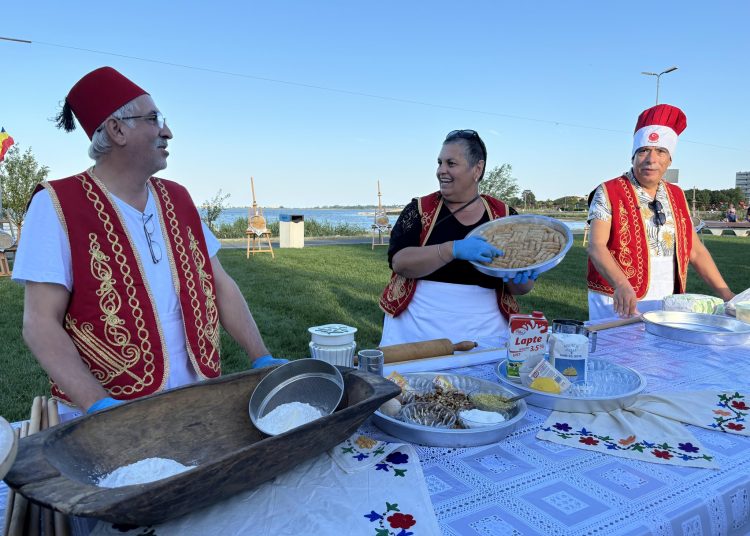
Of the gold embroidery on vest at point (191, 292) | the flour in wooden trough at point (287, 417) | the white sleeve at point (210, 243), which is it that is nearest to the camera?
the flour in wooden trough at point (287, 417)

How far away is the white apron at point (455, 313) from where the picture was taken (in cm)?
246

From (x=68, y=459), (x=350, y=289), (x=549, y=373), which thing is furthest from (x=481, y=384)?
(x=350, y=289)

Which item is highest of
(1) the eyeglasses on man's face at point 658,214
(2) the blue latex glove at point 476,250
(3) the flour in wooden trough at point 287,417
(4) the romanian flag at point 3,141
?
(4) the romanian flag at point 3,141

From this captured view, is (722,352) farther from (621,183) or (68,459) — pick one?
(68,459)

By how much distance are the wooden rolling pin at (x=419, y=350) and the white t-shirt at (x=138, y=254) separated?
2.17 feet

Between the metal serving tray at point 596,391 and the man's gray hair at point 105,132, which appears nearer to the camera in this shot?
the metal serving tray at point 596,391

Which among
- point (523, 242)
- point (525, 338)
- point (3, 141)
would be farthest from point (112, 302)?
point (3, 141)

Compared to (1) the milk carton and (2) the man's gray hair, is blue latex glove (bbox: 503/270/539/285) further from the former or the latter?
(2) the man's gray hair

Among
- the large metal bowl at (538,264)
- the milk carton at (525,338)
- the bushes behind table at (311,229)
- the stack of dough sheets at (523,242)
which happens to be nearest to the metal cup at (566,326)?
the milk carton at (525,338)

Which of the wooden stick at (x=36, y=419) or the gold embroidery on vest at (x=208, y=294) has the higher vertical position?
the gold embroidery on vest at (x=208, y=294)

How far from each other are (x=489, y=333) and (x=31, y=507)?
1.98 meters

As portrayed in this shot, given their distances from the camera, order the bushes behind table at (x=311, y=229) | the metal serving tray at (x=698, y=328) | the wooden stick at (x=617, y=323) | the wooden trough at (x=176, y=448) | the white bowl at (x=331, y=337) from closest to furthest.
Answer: the wooden trough at (x=176, y=448), the white bowl at (x=331, y=337), the metal serving tray at (x=698, y=328), the wooden stick at (x=617, y=323), the bushes behind table at (x=311, y=229)

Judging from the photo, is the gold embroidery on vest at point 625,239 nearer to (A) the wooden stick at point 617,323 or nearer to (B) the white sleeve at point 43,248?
(A) the wooden stick at point 617,323

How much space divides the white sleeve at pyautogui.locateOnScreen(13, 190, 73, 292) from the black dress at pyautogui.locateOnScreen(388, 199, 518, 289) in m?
1.46
